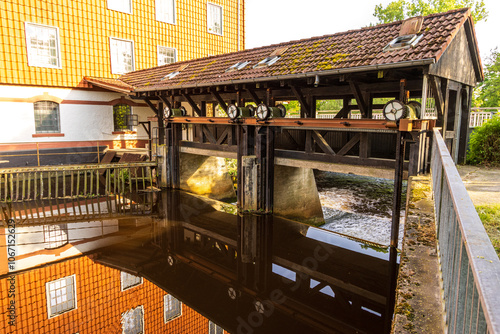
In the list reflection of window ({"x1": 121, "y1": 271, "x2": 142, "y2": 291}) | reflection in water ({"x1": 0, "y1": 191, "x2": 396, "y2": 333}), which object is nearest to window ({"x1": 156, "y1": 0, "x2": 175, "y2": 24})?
reflection in water ({"x1": 0, "y1": 191, "x2": 396, "y2": 333})

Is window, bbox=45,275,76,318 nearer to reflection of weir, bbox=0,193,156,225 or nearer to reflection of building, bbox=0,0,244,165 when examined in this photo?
reflection of weir, bbox=0,193,156,225

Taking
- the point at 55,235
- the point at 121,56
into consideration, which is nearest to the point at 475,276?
the point at 55,235

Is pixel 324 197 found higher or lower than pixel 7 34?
lower

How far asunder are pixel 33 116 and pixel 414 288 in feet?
53.5

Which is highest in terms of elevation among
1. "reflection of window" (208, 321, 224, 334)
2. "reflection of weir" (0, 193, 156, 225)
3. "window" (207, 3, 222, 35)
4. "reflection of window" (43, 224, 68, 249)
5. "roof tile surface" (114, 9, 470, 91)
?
"window" (207, 3, 222, 35)

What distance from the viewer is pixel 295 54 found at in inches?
364

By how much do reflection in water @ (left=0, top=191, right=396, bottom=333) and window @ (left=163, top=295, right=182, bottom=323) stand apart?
20 mm

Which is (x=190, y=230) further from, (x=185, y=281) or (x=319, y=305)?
(x=319, y=305)

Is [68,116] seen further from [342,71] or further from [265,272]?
[342,71]

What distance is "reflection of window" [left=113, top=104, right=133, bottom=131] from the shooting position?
17.1 metres

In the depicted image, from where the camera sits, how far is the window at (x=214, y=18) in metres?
20.3

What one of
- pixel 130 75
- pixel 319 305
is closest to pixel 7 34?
pixel 130 75

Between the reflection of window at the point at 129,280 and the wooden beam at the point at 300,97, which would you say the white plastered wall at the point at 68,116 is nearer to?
the wooden beam at the point at 300,97

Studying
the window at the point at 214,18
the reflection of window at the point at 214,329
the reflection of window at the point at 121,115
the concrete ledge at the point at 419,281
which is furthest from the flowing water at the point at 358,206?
the window at the point at 214,18
